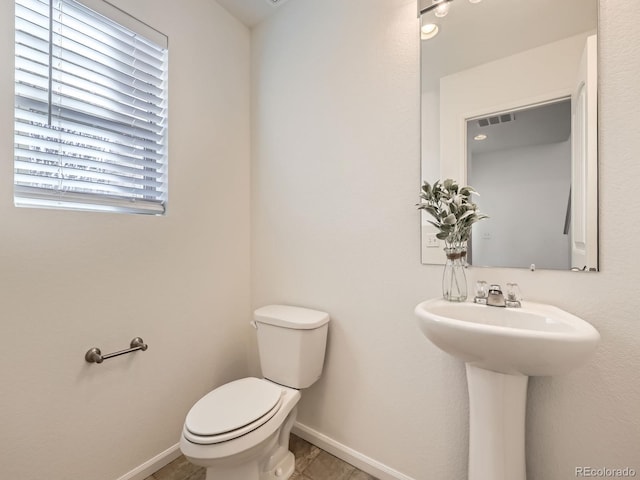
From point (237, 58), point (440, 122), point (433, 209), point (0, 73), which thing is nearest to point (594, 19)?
point (440, 122)

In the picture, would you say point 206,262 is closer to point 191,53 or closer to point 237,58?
point 191,53

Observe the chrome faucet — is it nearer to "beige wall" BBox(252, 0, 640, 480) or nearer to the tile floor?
"beige wall" BBox(252, 0, 640, 480)

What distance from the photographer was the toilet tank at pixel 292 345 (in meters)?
1.35

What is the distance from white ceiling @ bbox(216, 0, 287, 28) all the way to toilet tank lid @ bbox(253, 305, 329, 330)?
1.83 meters

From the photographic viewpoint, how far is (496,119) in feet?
3.58

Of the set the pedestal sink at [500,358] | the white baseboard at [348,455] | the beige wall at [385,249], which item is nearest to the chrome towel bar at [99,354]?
the beige wall at [385,249]

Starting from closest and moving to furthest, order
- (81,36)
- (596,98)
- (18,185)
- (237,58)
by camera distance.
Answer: (596,98) → (18,185) → (81,36) → (237,58)

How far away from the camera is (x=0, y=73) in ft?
3.14

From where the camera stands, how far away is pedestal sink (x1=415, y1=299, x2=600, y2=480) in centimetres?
71

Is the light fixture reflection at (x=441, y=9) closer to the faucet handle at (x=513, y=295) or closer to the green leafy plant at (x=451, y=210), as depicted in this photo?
the green leafy plant at (x=451, y=210)

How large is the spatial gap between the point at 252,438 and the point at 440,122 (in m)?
1.50

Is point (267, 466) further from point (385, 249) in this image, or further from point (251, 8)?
point (251, 8)

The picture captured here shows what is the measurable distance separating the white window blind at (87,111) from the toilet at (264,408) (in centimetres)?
91

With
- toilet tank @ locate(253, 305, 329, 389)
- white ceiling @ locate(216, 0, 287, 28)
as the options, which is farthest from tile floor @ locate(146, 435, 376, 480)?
white ceiling @ locate(216, 0, 287, 28)
